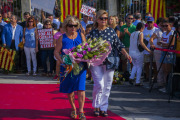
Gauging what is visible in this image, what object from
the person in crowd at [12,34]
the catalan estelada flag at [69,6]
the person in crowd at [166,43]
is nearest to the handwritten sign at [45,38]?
the person in crowd at [12,34]

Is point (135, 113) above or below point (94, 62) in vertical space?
below

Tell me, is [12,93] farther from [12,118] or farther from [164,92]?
[164,92]

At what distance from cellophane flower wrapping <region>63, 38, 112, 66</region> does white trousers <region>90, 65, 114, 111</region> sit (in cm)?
33

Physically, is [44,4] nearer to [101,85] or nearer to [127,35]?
[127,35]

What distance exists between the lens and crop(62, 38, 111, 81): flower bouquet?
14.6 feet

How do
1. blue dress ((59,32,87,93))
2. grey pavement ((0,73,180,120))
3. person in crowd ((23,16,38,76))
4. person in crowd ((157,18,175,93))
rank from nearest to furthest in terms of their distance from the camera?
blue dress ((59,32,87,93)) → grey pavement ((0,73,180,120)) → person in crowd ((157,18,175,93)) → person in crowd ((23,16,38,76))

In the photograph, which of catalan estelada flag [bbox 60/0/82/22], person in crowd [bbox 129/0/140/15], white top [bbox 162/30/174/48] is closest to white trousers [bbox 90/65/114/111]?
white top [bbox 162/30/174/48]

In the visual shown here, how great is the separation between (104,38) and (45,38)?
5.24 m

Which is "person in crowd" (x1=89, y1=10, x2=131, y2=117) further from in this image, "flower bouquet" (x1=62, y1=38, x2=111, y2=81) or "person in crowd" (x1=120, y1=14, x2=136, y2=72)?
"person in crowd" (x1=120, y1=14, x2=136, y2=72)

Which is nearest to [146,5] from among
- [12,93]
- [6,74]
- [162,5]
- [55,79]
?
[162,5]

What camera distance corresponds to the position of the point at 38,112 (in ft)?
17.1

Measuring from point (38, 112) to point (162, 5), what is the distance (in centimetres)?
971

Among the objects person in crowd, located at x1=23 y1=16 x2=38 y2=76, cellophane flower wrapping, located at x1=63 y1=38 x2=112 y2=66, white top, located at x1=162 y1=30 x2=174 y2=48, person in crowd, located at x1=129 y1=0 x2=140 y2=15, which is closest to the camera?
cellophane flower wrapping, located at x1=63 y1=38 x2=112 y2=66

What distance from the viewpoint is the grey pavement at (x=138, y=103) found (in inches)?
202
